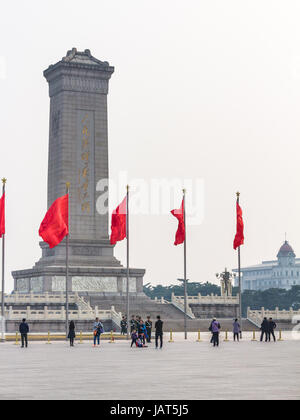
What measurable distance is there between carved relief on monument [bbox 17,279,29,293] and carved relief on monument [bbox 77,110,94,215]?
9596mm

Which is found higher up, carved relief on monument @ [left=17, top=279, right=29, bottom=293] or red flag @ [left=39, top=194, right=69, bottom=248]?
red flag @ [left=39, top=194, right=69, bottom=248]

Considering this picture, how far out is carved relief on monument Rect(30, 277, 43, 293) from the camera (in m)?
89.7

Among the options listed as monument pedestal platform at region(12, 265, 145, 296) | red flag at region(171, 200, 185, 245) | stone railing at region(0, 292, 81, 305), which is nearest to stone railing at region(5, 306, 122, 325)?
stone railing at region(0, 292, 81, 305)

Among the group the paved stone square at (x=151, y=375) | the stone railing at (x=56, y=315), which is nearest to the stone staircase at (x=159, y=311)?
the stone railing at (x=56, y=315)

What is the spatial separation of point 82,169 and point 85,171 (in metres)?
0.38

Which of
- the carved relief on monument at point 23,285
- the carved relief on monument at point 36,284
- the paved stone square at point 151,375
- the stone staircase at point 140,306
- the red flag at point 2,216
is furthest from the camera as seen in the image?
the carved relief on monument at point 23,285

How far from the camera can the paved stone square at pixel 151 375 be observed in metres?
20.6

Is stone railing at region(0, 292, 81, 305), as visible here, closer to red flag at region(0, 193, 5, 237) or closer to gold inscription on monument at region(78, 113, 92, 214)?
gold inscription on monument at region(78, 113, 92, 214)

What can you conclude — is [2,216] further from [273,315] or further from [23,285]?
[23,285]

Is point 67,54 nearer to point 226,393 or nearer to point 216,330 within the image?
point 216,330

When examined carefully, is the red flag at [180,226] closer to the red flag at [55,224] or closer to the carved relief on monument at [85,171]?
the red flag at [55,224]

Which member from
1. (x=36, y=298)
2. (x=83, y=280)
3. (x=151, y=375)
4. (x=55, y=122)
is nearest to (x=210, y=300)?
(x=83, y=280)

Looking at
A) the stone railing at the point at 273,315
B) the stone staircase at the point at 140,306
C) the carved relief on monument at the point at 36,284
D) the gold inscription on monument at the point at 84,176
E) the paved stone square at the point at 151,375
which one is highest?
the gold inscription on monument at the point at 84,176
